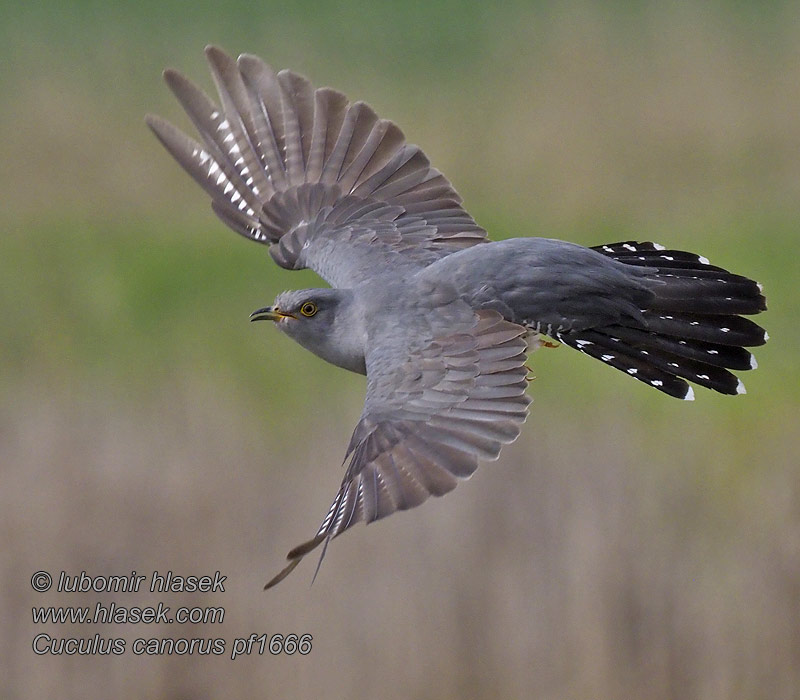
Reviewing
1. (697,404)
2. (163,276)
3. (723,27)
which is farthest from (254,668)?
(723,27)

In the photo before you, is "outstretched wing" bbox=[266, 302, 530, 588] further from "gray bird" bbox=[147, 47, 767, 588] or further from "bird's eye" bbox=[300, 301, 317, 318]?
"bird's eye" bbox=[300, 301, 317, 318]

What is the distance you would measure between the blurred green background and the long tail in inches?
70.7

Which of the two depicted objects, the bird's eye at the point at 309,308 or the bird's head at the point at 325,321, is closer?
the bird's head at the point at 325,321

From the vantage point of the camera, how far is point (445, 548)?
712 cm

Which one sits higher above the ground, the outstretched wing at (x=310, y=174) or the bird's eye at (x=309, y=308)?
the outstretched wing at (x=310, y=174)

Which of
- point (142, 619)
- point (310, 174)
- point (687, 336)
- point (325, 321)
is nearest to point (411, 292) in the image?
point (325, 321)

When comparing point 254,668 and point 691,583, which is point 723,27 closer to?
point 691,583

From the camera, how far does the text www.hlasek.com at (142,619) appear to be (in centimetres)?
691

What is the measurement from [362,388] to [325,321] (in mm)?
3313

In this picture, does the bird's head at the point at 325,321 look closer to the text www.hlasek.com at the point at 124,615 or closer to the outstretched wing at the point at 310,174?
the outstretched wing at the point at 310,174

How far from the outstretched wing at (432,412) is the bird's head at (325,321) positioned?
34 cm

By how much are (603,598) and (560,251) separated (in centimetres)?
215

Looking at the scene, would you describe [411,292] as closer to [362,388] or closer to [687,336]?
[687,336]

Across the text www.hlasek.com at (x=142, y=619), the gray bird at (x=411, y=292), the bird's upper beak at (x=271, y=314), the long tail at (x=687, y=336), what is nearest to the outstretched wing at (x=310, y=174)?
the gray bird at (x=411, y=292)
